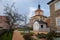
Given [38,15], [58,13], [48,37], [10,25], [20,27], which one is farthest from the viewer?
[38,15]

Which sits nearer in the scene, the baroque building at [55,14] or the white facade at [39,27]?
the baroque building at [55,14]

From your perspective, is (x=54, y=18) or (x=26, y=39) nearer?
(x=26, y=39)

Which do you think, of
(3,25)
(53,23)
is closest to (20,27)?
(3,25)

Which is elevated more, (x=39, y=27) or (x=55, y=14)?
(x=55, y=14)

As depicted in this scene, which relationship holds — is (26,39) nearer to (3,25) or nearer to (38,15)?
(3,25)

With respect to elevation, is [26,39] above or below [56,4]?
below

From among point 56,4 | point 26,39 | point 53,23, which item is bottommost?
point 26,39

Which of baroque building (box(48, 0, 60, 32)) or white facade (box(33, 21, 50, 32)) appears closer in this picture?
baroque building (box(48, 0, 60, 32))

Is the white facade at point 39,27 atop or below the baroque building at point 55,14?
below

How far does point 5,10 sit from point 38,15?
35.2m

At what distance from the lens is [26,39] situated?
1174 inches

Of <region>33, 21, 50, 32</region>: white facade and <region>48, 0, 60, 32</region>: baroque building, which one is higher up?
<region>48, 0, 60, 32</region>: baroque building

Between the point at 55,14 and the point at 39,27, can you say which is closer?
the point at 55,14

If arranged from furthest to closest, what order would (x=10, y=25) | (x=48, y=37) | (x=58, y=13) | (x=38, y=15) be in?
(x=38, y=15) → (x=10, y=25) → (x=58, y=13) → (x=48, y=37)
